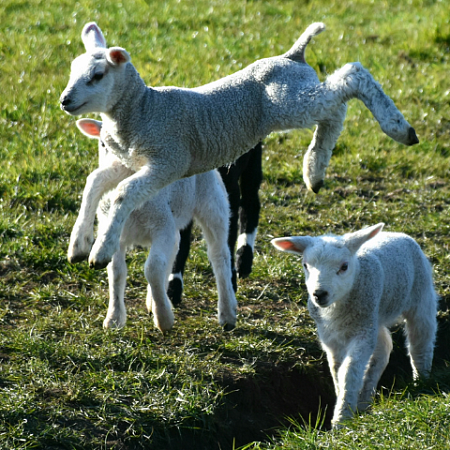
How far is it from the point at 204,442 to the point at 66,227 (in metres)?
3.19

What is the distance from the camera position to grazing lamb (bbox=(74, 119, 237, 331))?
5293mm

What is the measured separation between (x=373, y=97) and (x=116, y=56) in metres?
1.37

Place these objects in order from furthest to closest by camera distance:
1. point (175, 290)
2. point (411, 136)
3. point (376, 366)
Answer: point (175, 290) < point (376, 366) < point (411, 136)

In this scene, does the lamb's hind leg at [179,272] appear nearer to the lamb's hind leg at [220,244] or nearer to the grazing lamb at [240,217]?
the grazing lamb at [240,217]

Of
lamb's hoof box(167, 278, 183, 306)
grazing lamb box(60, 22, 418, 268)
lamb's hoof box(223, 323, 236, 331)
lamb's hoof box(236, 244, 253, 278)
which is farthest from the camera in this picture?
lamb's hoof box(236, 244, 253, 278)

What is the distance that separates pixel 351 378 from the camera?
4656 mm

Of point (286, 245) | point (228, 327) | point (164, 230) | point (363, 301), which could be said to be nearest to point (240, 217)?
point (228, 327)

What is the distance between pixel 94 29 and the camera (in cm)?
470

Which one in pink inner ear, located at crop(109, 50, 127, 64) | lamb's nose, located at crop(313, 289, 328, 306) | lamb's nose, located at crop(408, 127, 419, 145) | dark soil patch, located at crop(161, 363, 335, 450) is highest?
pink inner ear, located at crop(109, 50, 127, 64)

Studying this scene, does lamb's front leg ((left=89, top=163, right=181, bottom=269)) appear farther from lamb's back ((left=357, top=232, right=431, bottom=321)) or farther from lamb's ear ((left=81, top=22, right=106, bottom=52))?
lamb's back ((left=357, top=232, right=431, bottom=321))

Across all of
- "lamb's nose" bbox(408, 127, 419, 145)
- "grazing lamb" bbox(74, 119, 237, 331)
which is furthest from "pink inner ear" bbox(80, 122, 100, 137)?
"lamb's nose" bbox(408, 127, 419, 145)

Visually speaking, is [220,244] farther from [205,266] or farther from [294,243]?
[294,243]

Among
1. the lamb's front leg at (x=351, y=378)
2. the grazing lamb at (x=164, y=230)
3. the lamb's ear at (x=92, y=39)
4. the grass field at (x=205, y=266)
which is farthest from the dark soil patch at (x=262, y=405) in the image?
the lamb's ear at (x=92, y=39)

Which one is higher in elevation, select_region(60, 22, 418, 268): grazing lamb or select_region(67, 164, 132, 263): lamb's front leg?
select_region(60, 22, 418, 268): grazing lamb
